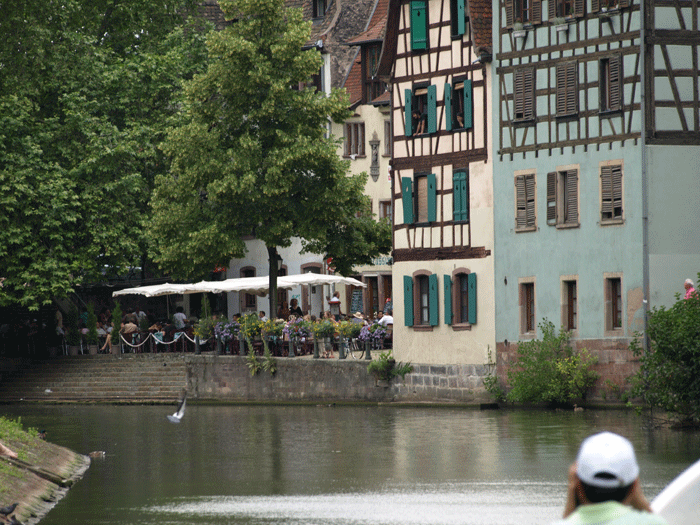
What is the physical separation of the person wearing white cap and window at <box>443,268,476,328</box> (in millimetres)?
32321

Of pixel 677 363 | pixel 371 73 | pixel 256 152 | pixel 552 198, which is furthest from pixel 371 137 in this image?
pixel 677 363

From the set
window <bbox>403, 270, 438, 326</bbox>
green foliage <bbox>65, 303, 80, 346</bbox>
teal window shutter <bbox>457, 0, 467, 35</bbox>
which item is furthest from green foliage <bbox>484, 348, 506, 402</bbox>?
green foliage <bbox>65, 303, 80, 346</bbox>

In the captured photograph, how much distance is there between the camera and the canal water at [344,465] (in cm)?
1747

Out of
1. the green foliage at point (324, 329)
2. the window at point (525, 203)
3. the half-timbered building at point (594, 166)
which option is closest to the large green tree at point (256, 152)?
the green foliage at point (324, 329)

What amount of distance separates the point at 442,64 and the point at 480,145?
2.68 m

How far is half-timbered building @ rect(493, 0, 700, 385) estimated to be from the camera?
3297 cm

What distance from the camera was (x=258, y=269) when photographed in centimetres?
5931

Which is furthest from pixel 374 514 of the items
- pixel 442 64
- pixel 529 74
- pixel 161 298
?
pixel 161 298

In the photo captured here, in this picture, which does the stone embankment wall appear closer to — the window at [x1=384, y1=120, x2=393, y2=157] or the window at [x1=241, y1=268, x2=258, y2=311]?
the window at [x1=384, y1=120, x2=393, y2=157]

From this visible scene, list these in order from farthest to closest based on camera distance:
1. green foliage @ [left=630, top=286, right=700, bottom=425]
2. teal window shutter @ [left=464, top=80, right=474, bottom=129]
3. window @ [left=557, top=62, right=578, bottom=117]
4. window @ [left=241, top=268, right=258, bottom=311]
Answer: window @ [left=241, top=268, right=258, bottom=311] → teal window shutter @ [left=464, top=80, right=474, bottom=129] → window @ [left=557, top=62, right=578, bottom=117] → green foliage @ [left=630, top=286, right=700, bottom=425]

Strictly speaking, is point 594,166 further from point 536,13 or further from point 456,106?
point 456,106

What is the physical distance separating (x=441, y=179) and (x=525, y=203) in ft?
10.2

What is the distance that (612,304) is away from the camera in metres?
34.1

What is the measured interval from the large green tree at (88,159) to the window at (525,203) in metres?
15.5
